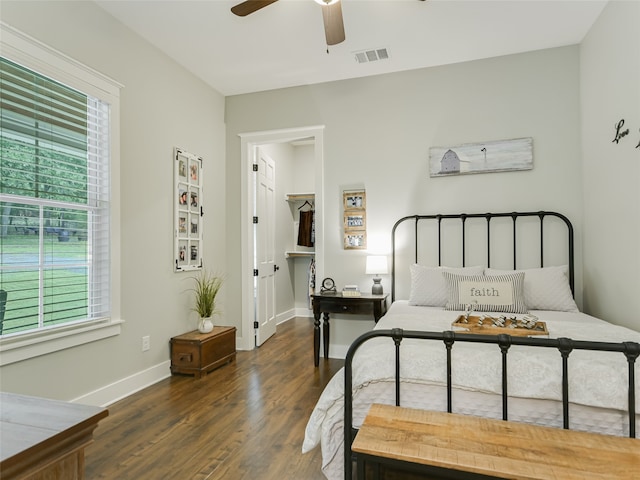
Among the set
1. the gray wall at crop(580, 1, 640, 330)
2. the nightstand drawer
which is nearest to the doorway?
the nightstand drawer

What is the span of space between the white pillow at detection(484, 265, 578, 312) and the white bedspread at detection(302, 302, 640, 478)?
3.11 feet

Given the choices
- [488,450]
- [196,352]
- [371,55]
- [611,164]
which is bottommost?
[196,352]

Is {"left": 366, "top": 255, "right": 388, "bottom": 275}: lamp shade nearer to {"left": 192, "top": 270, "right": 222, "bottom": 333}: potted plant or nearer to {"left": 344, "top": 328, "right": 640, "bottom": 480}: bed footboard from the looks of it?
{"left": 192, "top": 270, "right": 222, "bottom": 333}: potted plant

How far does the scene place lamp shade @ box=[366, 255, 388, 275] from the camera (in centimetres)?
353

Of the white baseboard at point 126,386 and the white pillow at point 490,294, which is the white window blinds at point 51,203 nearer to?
the white baseboard at point 126,386

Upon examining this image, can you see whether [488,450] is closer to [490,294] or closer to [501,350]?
[501,350]

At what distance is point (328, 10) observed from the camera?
2.23 meters

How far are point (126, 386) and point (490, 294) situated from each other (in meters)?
2.83

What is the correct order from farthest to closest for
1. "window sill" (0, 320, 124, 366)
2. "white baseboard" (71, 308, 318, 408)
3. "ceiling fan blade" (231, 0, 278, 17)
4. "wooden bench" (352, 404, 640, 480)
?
"white baseboard" (71, 308, 318, 408)
"ceiling fan blade" (231, 0, 278, 17)
"window sill" (0, 320, 124, 366)
"wooden bench" (352, 404, 640, 480)

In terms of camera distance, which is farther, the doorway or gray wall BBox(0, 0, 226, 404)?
the doorway

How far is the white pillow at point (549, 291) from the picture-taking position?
2.81 meters

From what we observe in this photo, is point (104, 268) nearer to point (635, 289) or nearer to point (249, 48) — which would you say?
point (249, 48)

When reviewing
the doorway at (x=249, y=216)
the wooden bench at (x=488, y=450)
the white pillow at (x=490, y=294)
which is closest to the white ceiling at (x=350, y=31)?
the doorway at (x=249, y=216)

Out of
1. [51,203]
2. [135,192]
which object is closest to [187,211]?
[135,192]
